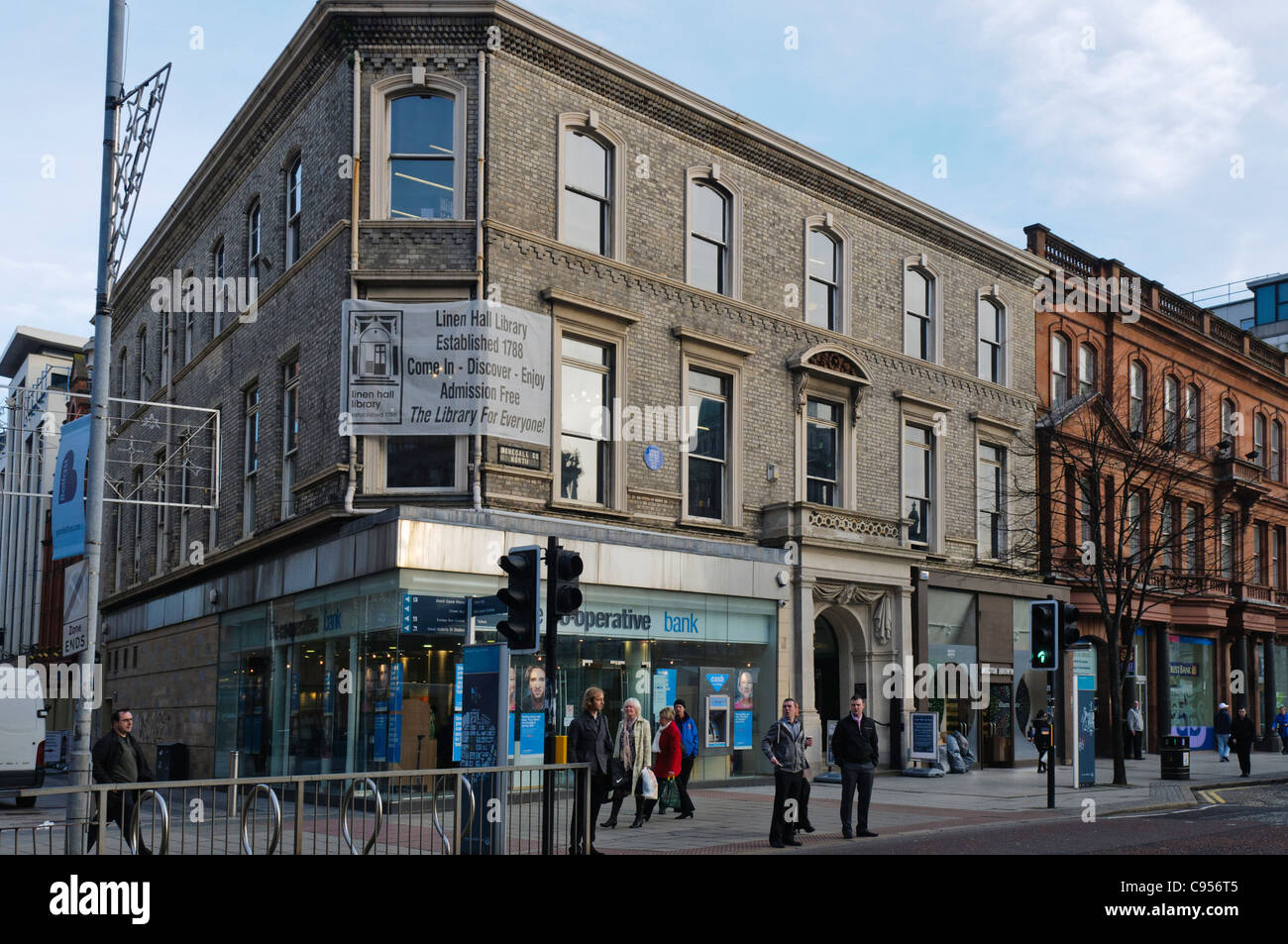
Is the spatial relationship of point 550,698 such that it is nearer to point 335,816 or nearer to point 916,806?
point 335,816

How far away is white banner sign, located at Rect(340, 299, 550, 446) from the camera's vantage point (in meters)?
20.0

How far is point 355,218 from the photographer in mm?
20359

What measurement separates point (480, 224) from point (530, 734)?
8.04 metres

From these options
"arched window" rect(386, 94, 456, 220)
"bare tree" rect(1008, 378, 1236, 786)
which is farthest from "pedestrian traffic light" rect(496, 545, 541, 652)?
"bare tree" rect(1008, 378, 1236, 786)

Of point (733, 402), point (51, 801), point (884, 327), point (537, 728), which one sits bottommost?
point (51, 801)

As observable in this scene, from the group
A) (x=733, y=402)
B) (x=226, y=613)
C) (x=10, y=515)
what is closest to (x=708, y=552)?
(x=733, y=402)

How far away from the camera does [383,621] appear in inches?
762

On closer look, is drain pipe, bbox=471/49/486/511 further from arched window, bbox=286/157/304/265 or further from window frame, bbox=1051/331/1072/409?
window frame, bbox=1051/331/1072/409

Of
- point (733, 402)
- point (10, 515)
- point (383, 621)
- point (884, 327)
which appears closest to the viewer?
point (383, 621)

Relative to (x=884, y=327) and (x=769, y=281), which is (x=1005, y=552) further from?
(x=769, y=281)

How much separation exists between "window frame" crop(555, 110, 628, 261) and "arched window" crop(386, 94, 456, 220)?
6.39 ft
